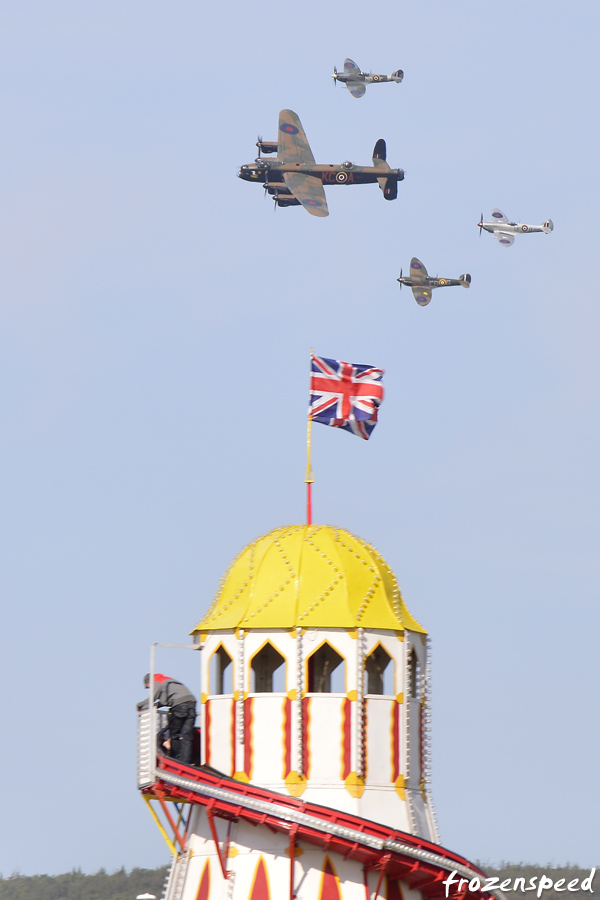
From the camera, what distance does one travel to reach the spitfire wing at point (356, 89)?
12205 centimetres

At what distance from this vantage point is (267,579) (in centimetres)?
4400

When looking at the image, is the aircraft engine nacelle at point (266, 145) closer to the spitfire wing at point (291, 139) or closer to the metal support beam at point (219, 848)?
the spitfire wing at point (291, 139)

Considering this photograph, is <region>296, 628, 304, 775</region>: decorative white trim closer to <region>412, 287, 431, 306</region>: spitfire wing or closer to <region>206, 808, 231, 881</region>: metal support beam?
<region>206, 808, 231, 881</region>: metal support beam

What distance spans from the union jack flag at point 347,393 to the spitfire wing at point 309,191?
251ft

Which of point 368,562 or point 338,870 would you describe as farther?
point 368,562

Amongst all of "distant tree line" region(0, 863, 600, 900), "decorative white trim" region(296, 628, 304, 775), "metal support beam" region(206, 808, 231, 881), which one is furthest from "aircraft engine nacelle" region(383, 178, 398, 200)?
"metal support beam" region(206, 808, 231, 881)

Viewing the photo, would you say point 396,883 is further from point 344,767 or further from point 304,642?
point 304,642

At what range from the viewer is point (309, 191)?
4875 inches

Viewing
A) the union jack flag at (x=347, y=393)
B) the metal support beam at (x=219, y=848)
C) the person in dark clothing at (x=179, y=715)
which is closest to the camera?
the metal support beam at (x=219, y=848)

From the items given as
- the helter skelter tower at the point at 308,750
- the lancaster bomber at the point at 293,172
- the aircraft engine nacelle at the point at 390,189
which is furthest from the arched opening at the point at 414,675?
the aircraft engine nacelle at the point at 390,189

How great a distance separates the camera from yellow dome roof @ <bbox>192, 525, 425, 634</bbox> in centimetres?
4306

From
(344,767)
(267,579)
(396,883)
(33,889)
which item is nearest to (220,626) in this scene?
(267,579)

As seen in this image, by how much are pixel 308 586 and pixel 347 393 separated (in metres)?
6.23

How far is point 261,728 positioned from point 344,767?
→ 210 cm
